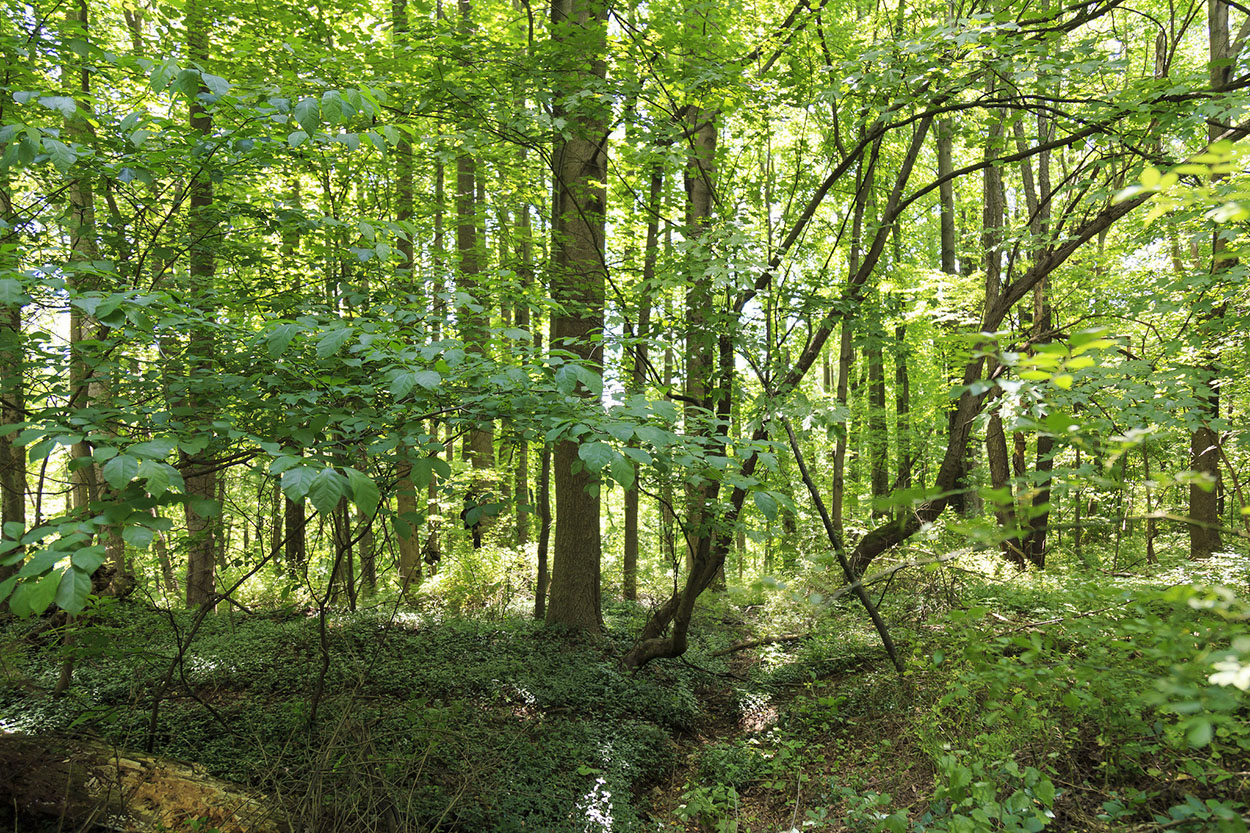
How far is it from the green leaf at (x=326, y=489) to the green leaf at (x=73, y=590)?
0.57 m

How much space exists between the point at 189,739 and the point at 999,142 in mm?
8552

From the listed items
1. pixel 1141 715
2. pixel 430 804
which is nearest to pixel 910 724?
pixel 1141 715

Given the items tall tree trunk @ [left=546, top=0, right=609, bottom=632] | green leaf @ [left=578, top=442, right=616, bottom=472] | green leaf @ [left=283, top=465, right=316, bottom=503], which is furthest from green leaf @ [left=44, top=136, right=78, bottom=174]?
tall tree trunk @ [left=546, top=0, right=609, bottom=632]

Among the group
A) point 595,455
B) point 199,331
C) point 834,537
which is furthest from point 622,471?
point 834,537

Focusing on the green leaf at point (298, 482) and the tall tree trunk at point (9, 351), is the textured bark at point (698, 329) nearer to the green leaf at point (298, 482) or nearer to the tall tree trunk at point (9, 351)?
the green leaf at point (298, 482)

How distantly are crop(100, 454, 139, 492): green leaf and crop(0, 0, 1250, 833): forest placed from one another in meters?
0.01

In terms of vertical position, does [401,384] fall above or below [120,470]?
above

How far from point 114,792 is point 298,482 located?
2912mm

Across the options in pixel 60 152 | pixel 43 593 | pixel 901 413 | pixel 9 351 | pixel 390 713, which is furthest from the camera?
pixel 901 413

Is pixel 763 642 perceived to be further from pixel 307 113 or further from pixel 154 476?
Result: pixel 307 113

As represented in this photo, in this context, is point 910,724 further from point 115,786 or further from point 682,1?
point 682,1

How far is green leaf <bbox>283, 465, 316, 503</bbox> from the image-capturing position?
1.90m

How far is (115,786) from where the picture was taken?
3.37 m

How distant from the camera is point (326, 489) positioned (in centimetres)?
195
